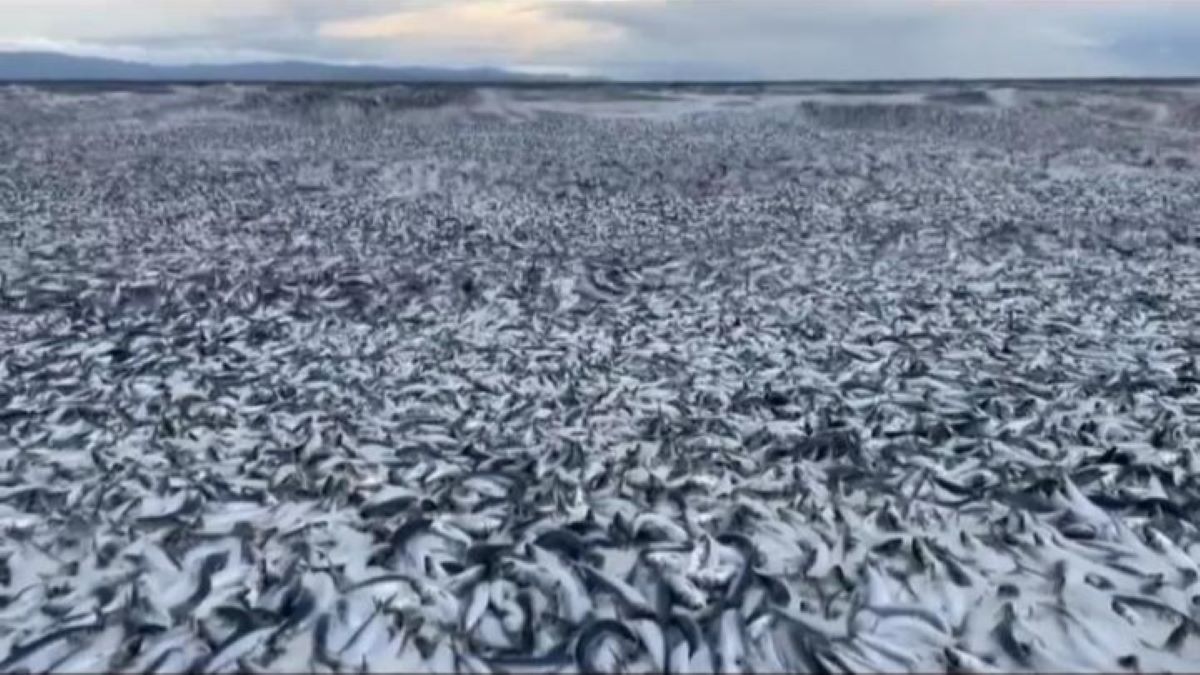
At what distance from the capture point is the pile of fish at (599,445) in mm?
5719

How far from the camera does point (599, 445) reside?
813 centimetres

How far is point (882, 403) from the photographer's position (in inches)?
348

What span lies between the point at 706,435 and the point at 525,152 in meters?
20.1

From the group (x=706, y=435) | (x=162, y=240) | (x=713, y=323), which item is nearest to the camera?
(x=706, y=435)

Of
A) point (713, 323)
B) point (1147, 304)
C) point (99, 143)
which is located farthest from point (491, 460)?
point (99, 143)

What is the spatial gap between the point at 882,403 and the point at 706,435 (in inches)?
67.7

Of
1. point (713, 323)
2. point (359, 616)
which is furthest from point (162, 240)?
point (359, 616)

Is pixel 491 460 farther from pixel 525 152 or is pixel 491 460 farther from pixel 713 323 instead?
pixel 525 152

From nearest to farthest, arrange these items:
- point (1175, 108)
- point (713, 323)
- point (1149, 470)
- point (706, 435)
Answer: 1. point (1149, 470)
2. point (706, 435)
3. point (713, 323)
4. point (1175, 108)

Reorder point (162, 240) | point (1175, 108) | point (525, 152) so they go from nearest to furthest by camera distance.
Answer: point (162, 240), point (525, 152), point (1175, 108)

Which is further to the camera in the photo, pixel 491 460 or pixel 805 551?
pixel 491 460

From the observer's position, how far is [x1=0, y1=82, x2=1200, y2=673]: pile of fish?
5.72 metres

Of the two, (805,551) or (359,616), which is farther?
(805,551)

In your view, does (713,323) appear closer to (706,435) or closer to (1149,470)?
(706,435)
